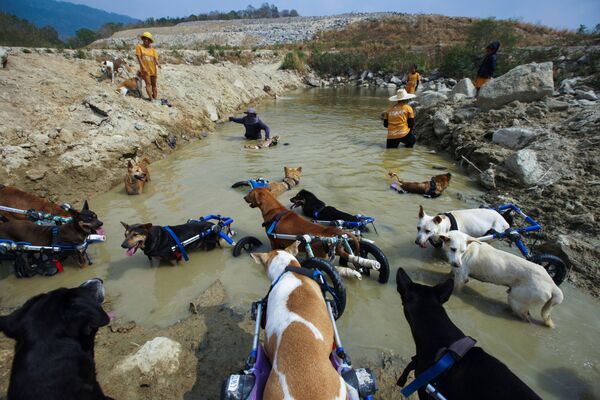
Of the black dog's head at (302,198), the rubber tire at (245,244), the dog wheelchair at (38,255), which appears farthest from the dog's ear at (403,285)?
the dog wheelchair at (38,255)

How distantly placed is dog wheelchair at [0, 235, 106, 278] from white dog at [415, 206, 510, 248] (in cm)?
526

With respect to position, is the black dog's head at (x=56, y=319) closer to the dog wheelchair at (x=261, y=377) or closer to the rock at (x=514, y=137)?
the dog wheelchair at (x=261, y=377)

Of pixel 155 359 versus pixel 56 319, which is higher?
pixel 56 319

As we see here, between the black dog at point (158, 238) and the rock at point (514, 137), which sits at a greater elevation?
the rock at point (514, 137)

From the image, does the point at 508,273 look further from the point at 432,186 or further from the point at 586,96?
the point at 586,96

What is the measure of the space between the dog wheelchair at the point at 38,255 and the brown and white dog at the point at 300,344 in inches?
149

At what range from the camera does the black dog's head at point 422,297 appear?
257 cm

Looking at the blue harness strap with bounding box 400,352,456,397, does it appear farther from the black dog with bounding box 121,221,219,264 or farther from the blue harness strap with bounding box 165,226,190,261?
the black dog with bounding box 121,221,219,264

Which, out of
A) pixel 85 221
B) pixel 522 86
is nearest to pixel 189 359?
pixel 85 221

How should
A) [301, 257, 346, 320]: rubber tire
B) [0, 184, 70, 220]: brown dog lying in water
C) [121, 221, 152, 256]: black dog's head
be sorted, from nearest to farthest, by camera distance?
[301, 257, 346, 320]: rubber tire, [121, 221, 152, 256]: black dog's head, [0, 184, 70, 220]: brown dog lying in water

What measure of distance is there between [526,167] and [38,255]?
385 inches

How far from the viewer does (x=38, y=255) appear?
470 centimetres

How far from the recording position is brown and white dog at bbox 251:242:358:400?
1.92 metres

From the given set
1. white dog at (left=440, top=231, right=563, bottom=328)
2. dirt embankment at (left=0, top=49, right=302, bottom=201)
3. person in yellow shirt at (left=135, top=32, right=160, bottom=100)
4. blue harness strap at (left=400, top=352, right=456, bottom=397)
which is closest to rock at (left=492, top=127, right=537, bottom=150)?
white dog at (left=440, top=231, right=563, bottom=328)
